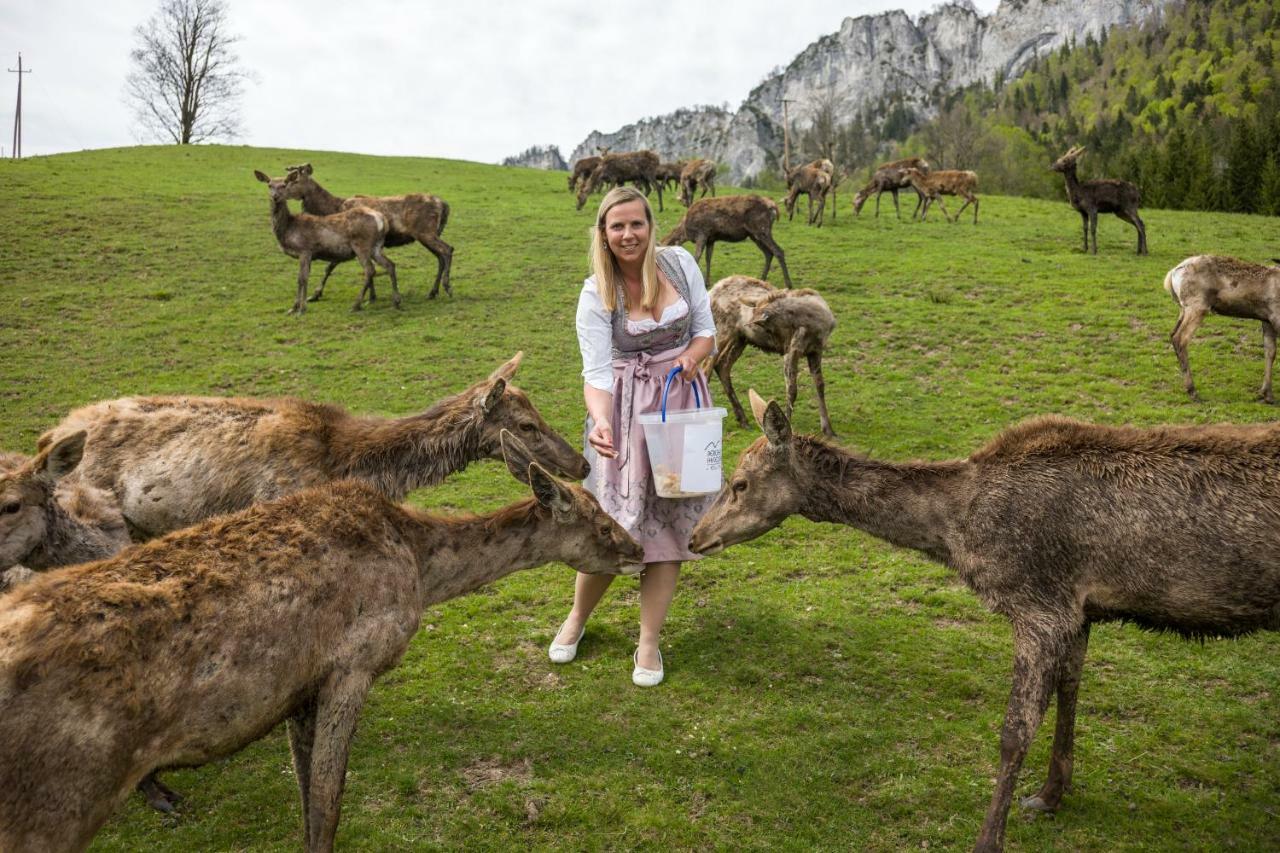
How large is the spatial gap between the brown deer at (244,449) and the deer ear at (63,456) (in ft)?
1.29

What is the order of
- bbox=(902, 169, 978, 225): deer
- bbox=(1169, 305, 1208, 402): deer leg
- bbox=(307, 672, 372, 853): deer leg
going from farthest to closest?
bbox=(902, 169, 978, 225): deer, bbox=(1169, 305, 1208, 402): deer leg, bbox=(307, 672, 372, 853): deer leg

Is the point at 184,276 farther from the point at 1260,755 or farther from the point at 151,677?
the point at 1260,755

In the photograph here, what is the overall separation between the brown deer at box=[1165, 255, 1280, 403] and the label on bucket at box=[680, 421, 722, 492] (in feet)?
30.6

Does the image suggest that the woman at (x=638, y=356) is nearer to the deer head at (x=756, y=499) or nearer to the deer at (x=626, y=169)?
the deer head at (x=756, y=499)

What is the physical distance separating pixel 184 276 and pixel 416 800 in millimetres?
17349

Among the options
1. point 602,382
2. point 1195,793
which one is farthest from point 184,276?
point 1195,793

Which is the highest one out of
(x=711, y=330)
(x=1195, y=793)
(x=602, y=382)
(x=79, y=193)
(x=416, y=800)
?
(x=79, y=193)

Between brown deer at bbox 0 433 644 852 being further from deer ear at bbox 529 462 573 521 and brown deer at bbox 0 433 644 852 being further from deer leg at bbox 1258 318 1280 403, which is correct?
deer leg at bbox 1258 318 1280 403

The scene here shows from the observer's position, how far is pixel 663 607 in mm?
5602

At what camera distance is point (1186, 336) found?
1167 cm

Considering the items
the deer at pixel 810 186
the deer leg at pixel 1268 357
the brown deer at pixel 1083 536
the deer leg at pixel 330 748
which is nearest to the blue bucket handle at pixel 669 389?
the brown deer at pixel 1083 536

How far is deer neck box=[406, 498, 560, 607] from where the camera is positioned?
14.3ft

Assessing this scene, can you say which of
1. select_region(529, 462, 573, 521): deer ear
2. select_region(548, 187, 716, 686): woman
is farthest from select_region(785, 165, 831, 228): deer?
select_region(529, 462, 573, 521): deer ear

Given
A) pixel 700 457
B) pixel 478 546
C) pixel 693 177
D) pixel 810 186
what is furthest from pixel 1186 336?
pixel 693 177
